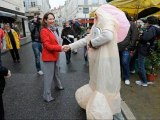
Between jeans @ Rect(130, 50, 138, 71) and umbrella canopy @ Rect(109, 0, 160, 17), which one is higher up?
umbrella canopy @ Rect(109, 0, 160, 17)

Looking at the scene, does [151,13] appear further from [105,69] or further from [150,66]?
[105,69]

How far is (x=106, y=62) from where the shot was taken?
342 centimetres

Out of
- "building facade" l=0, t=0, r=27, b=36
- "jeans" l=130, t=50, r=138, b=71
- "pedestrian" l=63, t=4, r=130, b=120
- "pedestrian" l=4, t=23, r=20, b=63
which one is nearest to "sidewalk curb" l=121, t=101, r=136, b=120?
"pedestrian" l=63, t=4, r=130, b=120

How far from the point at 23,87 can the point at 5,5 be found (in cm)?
1640

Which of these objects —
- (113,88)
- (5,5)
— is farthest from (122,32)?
(5,5)

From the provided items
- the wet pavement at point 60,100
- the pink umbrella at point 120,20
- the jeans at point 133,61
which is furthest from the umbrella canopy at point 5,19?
the pink umbrella at point 120,20

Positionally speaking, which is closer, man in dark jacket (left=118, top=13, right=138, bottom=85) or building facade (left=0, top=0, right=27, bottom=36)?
man in dark jacket (left=118, top=13, right=138, bottom=85)

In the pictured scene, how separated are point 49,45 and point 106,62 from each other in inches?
56.8

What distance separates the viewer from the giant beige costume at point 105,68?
11.1ft

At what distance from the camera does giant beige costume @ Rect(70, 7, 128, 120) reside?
3.38 metres

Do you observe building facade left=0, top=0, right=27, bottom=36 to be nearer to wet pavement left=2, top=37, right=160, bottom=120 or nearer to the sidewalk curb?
wet pavement left=2, top=37, right=160, bottom=120

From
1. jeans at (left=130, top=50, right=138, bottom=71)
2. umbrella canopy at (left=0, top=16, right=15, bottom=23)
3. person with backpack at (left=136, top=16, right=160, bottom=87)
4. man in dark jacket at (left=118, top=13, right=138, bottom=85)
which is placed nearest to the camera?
person with backpack at (left=136, top=16, right=160, bottom=87)

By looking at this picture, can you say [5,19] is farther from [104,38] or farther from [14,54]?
[104,38]

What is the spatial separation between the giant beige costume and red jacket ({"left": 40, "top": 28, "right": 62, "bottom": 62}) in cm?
109
